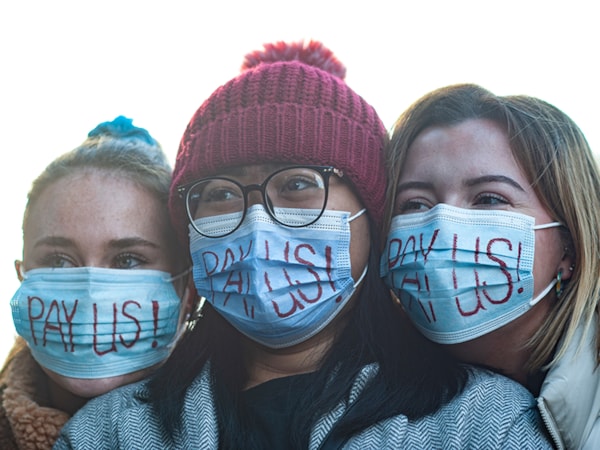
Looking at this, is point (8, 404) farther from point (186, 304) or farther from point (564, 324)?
point (564, 324)

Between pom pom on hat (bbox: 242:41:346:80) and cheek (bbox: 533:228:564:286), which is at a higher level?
pom pom on hat (bbox: 242:41:346:80)

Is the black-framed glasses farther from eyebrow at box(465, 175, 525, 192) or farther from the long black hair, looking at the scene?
eyebrow at box(465, 175, 525, 192)

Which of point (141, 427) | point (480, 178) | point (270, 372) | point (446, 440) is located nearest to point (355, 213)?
point (480, 178)

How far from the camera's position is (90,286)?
10.0 ft

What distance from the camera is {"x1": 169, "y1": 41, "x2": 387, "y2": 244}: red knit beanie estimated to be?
2820 millimetres

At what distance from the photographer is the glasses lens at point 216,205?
280 cm

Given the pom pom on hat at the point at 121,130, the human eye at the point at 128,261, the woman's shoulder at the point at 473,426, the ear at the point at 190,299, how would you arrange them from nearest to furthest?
the woman's shoulder at the point at 473,426 < the human eye at the point at 128,261 < the ear at the point at 190,299 < the pom pom on hat at the point at 121,130

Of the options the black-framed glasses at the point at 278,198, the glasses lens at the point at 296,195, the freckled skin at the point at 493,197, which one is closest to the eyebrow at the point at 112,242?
the black-framed glasses at the point at 278,198

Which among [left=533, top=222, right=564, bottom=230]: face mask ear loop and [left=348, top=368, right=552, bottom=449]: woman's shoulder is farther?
[left=533, top=222, right=564, bottom=230]: face mask ear loop

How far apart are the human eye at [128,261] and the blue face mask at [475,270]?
1.26 m

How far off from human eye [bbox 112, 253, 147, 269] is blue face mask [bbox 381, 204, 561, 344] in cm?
126

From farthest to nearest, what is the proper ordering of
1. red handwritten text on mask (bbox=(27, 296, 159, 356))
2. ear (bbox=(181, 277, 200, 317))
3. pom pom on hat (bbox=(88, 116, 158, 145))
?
pom pom on hat (bbox=(88, 116, 158, 145)) < ear (bbox=(181, 277, 200, 317)) < red handwritten text on mask (bbox=(27, 296, 159, 356))

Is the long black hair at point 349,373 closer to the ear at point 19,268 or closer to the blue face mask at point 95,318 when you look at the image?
the blue face mask at point 95,318

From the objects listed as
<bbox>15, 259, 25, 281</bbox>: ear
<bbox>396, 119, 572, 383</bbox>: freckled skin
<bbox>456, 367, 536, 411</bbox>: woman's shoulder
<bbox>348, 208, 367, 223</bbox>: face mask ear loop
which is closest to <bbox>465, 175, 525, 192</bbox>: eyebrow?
<bbox>396, 119, 572, 383</bbox>: freckled skin
